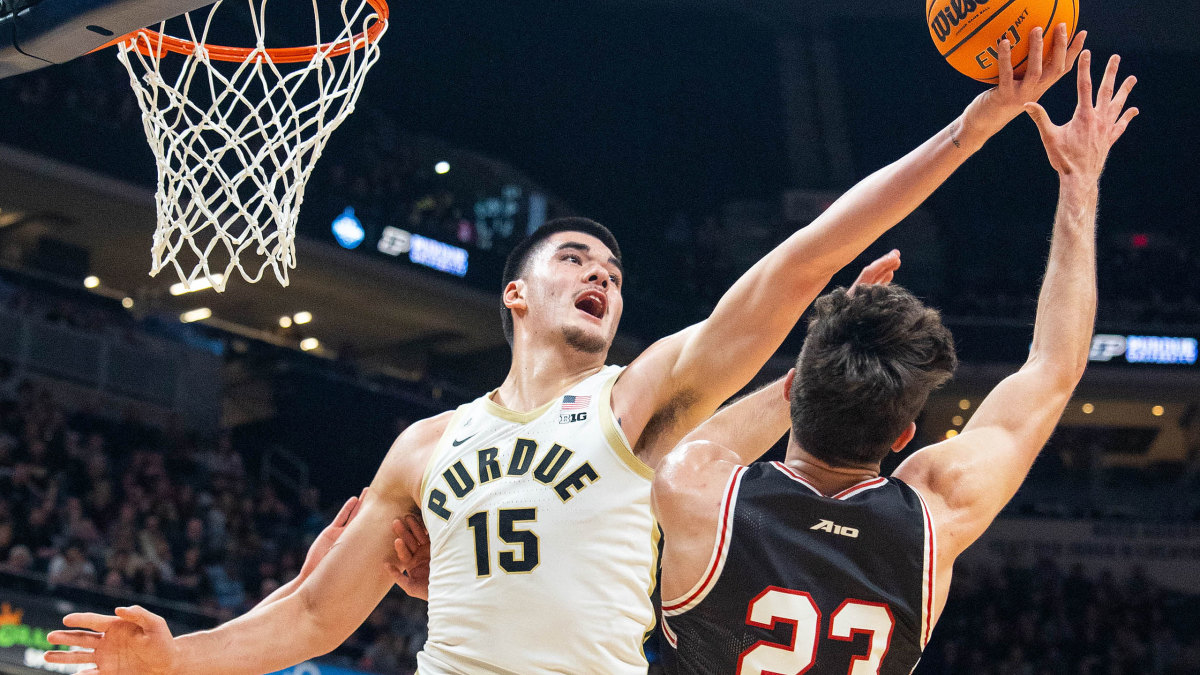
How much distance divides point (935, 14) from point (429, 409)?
558 inches

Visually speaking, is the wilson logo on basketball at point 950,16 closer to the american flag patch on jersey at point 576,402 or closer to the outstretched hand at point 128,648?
the american flag patch on jersey at point 576,402

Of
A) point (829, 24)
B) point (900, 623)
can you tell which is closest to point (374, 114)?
point (829, 24)

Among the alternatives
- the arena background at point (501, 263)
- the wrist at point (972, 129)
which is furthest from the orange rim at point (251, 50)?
the arena background at point (501, 263)

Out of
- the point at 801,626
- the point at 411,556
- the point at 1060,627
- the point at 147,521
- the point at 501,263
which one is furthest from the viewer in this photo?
the point at 501,263

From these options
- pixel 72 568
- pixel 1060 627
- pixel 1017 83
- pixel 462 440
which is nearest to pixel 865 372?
pixel 1017 83

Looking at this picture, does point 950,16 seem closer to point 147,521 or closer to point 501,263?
point 147,521

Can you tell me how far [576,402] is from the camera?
3.28 m

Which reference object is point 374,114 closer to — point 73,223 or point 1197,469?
point 73,223

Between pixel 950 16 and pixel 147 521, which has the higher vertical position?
pixel 950 16

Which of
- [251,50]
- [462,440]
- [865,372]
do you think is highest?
[251,50]

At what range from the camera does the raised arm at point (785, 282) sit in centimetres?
245

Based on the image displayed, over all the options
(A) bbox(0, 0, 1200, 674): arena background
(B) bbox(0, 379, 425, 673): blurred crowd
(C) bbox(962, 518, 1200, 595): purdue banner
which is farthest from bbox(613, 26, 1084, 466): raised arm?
(C) bbox(962, 518, 1200, 595): purdue banner

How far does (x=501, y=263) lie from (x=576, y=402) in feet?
43.6

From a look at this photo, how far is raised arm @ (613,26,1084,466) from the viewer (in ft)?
8.02
